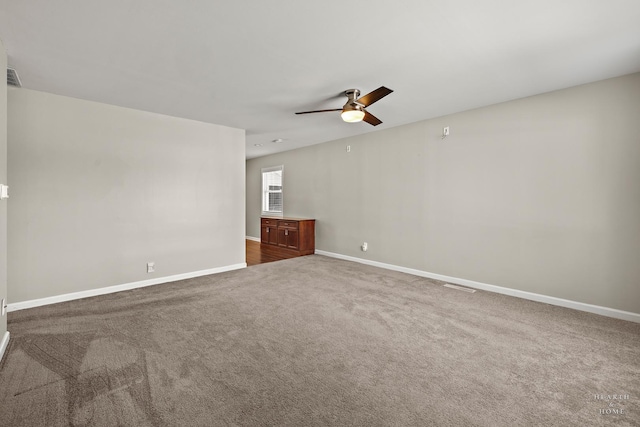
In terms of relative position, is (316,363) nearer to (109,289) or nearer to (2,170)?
(2,170)

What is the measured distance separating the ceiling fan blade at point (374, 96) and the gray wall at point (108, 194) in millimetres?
2783

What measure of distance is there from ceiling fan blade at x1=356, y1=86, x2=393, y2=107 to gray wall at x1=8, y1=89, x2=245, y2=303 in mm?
2783

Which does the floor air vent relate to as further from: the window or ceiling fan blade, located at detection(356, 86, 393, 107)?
the window

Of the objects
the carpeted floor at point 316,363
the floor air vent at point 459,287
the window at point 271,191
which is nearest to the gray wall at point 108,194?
the carpeted floor at point 316,363

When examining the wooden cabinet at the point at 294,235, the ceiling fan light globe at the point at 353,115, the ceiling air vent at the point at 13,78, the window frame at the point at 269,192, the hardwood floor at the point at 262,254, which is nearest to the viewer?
the ceiling air vent at the point at 13,78

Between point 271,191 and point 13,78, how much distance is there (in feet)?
18.4

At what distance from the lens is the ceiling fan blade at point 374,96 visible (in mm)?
2855

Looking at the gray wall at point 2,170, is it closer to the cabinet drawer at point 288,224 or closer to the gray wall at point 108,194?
the gray wall at point 108,194

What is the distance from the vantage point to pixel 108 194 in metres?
3.87

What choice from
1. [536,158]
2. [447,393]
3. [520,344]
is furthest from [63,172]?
[536,158]

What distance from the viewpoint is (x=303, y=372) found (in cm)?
209

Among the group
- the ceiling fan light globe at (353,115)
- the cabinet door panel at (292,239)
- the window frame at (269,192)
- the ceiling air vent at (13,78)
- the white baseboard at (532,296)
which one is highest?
the ceiling air vent at (13,78)

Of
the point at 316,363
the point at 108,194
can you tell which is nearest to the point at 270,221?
the point at 108,194

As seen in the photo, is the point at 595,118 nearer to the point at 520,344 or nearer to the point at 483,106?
the point at 483,106
